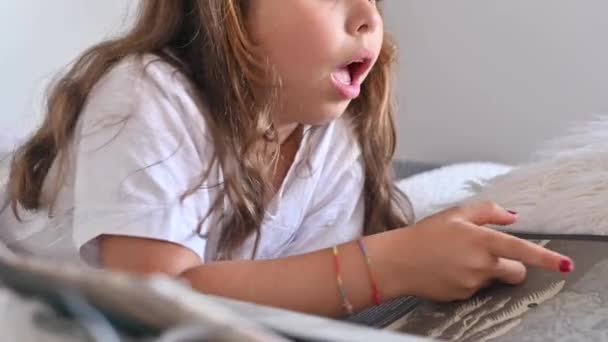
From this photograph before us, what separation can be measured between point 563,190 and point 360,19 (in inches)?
9.1

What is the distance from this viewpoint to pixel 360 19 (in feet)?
2.54

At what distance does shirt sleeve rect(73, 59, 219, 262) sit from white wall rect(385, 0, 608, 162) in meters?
0.98

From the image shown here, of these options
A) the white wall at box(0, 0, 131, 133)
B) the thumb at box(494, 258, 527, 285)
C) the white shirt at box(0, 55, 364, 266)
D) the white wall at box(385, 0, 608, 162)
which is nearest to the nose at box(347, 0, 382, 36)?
the white shirt at box(0, 55, 364, 266)

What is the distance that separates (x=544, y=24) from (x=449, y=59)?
0.67ft

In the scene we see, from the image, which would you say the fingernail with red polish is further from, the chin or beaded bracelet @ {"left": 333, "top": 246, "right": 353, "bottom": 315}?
the chin

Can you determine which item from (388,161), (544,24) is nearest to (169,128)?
(388,161)

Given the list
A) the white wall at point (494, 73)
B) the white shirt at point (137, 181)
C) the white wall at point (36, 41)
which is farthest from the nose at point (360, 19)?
the white wall at point (494, 73)

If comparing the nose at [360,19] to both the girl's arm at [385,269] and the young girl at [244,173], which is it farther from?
the girl's arm at [385,269]

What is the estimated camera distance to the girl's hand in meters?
0.61

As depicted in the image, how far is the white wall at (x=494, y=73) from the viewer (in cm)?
153

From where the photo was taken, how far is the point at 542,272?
64 centimetres

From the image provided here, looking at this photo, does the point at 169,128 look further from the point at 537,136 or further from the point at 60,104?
the point at 537,136

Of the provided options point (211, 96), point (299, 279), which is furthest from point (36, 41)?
point (299, 279)

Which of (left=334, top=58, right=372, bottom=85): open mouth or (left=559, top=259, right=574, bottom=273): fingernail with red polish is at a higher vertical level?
(left=334, top=58, right=372, bottom=85): open mouth
